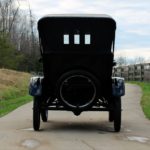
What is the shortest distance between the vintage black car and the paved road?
53cm

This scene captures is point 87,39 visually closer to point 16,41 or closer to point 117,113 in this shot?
point 117,113

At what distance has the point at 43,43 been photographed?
13.3 metres

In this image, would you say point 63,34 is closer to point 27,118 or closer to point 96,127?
point 96,127

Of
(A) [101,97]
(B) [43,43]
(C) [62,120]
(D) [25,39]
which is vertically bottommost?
(D) [25,39]

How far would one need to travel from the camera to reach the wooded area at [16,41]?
52156mm

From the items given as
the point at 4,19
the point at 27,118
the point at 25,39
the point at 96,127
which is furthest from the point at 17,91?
the point at 25,39

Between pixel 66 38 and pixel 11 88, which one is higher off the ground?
pixel 66 38

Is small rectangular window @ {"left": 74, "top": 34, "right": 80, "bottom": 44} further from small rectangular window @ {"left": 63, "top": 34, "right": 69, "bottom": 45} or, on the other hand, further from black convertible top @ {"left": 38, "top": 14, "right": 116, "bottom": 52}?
small rectangular window @ {"left": 63, "top": 34, "right": 69, "bottom": 45}

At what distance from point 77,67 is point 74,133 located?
4.70ft

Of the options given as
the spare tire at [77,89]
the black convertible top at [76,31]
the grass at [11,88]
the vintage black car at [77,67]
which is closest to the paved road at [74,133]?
the vintage black car at [77,67]

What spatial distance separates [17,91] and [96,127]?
60.3 ft

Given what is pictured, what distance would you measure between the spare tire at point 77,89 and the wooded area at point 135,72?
3008cm

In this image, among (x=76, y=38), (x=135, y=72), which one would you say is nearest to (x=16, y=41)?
(x=135, y=72)

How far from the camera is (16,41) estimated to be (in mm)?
90125
